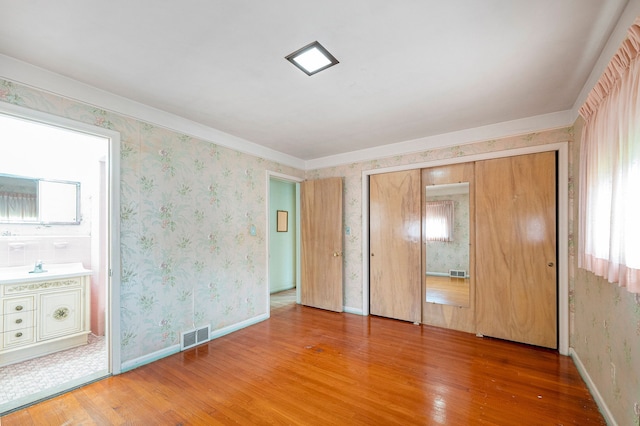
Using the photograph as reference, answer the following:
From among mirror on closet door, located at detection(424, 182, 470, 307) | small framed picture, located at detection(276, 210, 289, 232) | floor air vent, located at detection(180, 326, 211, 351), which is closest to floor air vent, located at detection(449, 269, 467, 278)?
mirror on closet door, located at detection(424, 182, 470, 307)

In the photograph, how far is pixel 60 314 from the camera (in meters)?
3.01

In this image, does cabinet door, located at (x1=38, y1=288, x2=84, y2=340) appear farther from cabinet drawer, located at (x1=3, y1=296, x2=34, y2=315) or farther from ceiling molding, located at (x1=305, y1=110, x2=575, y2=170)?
ceiling molding, located at (x1=305, y1=110, x2=575, y2=170)

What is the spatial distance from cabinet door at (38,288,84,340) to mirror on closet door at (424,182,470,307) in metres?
4.26

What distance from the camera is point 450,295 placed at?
3.58 m

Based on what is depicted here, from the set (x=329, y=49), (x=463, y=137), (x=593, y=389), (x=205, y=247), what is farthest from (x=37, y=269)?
(x=593, y=389)

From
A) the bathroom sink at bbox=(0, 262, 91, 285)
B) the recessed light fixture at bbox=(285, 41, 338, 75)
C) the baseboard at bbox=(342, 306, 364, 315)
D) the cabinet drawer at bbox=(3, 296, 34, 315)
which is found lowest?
the baseboard at bbox=(342, 306, 364, 315)

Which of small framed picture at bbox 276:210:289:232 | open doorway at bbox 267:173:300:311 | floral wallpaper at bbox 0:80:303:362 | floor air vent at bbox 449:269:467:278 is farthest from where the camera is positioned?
small framed picture at bbox 276:210:289:232

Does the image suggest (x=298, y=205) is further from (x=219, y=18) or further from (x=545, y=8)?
(x=545, y=8)

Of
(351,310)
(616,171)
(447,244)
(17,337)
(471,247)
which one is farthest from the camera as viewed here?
(351,310)

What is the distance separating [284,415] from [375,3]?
2659mm

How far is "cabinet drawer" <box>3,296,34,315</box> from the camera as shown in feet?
8.92

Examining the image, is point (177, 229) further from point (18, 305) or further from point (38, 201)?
point (38, 201)

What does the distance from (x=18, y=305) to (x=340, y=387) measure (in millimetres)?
3295

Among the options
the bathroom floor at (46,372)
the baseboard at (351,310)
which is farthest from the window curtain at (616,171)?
the bathroom floor at (46,372)
